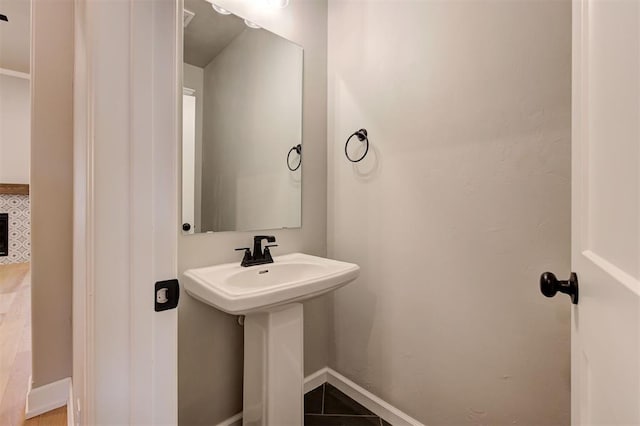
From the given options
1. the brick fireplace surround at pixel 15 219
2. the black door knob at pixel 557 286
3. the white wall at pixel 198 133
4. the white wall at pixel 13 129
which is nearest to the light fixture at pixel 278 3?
the white wall at pixel 198 133

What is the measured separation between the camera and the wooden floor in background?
5.20ft

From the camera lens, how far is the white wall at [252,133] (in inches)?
56.5

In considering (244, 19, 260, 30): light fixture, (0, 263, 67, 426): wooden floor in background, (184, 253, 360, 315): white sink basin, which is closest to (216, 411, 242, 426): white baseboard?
(184, 253, 360, 315): white sink basin

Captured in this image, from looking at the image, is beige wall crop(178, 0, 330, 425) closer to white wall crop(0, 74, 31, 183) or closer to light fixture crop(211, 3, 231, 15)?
light fixture crop(211, 3, 231, 15)

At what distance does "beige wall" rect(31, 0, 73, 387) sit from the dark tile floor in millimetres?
1408

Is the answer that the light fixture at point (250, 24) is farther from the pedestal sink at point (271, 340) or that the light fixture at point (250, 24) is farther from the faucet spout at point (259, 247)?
the pedestal sink at point (271, 340)

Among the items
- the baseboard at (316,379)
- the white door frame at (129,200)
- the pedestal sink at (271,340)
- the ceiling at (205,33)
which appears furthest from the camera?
the baseboard at (316,379)

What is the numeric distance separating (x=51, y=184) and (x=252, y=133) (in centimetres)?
113

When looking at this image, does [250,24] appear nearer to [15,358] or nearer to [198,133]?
[198,133]

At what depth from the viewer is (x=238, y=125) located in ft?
5.00

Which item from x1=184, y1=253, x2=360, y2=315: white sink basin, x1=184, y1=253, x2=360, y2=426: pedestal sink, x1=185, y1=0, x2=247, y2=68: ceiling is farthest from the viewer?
x1=185, y1=0, x2=247, y2=68: ceiling

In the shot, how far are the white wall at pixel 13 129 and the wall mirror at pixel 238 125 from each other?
470 centimetres

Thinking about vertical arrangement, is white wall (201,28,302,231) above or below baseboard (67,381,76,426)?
above

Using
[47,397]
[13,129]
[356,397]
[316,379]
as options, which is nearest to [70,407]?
[47,397]
